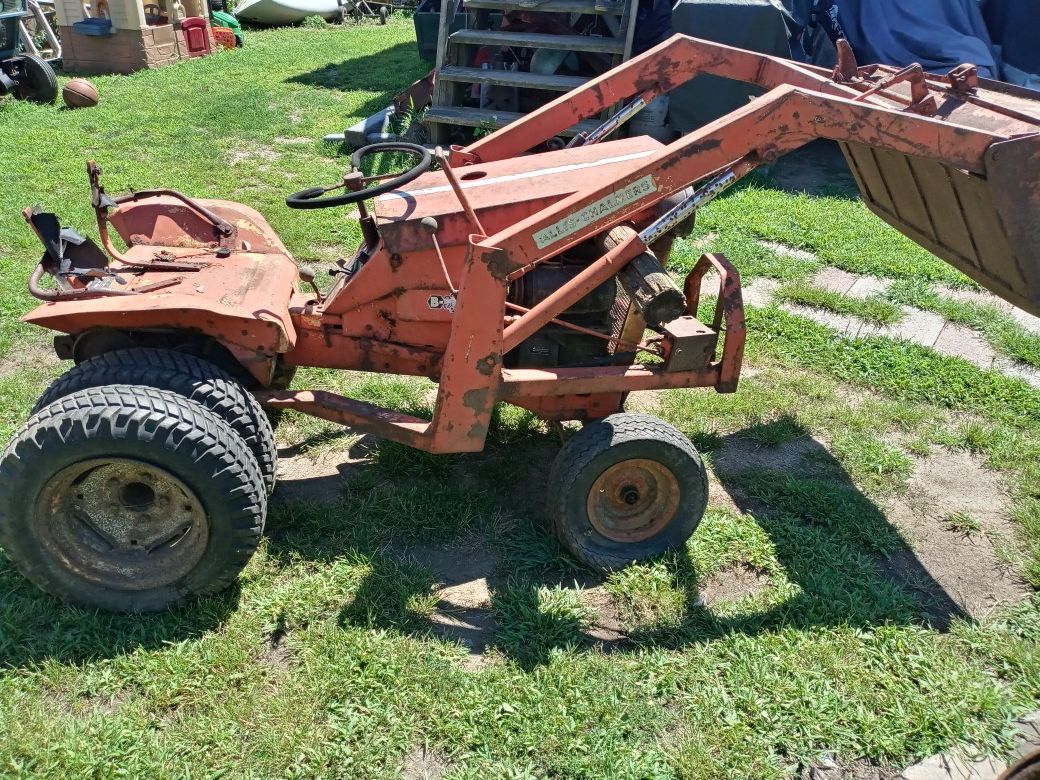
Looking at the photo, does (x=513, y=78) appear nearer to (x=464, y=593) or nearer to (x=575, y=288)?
(x=575, y=288)

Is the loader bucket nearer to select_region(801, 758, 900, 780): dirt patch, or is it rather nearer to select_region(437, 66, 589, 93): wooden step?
select_region(801, 758, 900, 780): dirt patch

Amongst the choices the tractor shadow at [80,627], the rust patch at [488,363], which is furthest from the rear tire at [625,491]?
the tractor shadow at [80,627]

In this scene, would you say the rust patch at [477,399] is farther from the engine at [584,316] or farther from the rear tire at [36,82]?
the rear tire at [36,82]

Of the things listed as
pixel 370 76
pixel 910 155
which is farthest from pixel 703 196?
pixel 370 76

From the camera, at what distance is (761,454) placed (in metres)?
4.15

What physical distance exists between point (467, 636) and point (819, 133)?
7.02 feet

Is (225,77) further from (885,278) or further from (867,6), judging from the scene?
(885,278)

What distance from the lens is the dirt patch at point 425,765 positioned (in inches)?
99.6

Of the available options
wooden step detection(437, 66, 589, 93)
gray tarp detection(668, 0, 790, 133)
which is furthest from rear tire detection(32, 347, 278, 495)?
gray tarp detection(668, 0, 790, 133)

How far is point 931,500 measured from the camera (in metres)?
3.85

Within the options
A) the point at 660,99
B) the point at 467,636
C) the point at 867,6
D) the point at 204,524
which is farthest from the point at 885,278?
the point at 204,524

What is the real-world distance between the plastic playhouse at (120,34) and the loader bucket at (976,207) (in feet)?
35.9

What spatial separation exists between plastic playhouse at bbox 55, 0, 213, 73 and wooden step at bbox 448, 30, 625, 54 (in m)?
6.05

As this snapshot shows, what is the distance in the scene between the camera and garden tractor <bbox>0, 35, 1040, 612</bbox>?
2762 mm
